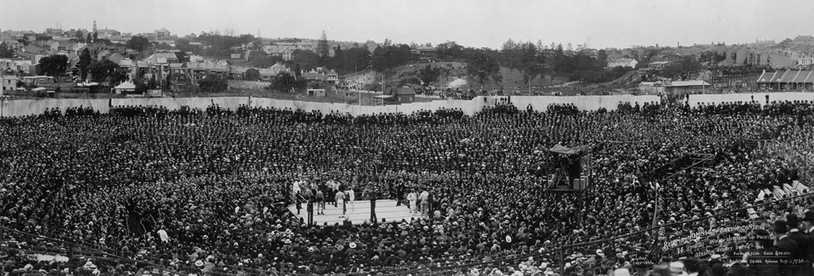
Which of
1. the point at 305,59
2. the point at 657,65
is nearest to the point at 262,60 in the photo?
the point at 305,59

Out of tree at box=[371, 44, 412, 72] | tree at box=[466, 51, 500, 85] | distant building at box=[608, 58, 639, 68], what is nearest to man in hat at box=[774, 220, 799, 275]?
tree at box=[466, 51, 500, 85]

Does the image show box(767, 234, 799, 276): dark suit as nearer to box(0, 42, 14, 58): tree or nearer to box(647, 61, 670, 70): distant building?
box(647, 61, 670, 70): distant building

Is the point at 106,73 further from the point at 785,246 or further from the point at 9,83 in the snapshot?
the point at 785,246

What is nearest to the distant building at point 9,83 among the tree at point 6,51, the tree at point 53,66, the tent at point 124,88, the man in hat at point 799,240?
the tent at point 124,88

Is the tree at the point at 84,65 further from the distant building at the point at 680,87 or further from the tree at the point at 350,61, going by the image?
the distant building at the point at 680,87

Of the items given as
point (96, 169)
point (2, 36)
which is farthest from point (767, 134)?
point (2, 36)

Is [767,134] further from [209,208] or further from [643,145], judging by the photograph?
[209,208]
